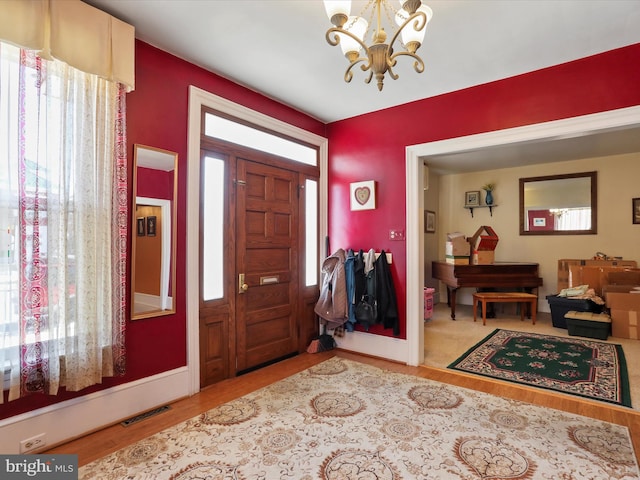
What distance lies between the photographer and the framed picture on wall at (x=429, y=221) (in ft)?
21.6

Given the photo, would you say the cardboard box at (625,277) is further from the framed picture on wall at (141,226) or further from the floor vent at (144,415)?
the framed picture on wall at (141,226)

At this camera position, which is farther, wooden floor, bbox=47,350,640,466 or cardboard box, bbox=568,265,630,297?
cardboard box, bbox=568,265,630,297

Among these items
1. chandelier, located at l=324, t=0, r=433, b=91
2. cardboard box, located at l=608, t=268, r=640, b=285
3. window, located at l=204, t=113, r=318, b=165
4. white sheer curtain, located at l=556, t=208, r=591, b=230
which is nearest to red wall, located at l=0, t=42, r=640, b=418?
window, located at l=204, t=113, r=318, b=165

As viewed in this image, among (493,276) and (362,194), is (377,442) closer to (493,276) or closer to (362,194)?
(362,194)

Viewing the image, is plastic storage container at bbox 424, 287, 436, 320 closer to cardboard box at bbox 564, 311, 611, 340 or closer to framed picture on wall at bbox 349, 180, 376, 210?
cardboard box at bbox 564, 311, 611, 340

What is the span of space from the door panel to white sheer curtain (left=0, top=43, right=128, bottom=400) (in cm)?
112

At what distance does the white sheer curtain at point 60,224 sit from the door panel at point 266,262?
1120mm

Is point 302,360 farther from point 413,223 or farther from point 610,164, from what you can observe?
point 610,164

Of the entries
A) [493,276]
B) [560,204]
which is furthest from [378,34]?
[560,204]

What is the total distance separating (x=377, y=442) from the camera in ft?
7.07

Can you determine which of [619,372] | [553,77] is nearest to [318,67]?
[553,77]

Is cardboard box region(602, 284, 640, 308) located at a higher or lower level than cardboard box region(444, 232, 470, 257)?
lower

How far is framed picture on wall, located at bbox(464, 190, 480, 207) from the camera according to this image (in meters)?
6.54

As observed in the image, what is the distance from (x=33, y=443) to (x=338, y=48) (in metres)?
3.25
